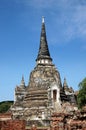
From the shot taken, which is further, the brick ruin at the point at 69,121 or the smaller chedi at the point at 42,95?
the smaller chedi at the point at 42,95

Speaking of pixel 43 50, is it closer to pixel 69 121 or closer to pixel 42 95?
pixel 42 95

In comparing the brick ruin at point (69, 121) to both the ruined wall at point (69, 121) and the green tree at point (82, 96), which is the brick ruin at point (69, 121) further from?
the green tree at point (82, 96)

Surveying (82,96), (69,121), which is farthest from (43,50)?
(69,121)

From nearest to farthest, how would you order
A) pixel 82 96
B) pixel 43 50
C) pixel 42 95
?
pixel 82 96 → pixel 42 95 → pixel 43 50

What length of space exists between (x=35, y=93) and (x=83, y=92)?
9345 mm

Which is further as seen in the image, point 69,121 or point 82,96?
point 82,96

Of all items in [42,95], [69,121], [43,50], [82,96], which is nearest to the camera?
[69,121]

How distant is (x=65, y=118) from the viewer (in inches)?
383

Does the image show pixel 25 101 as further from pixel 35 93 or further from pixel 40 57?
pixel 40 57

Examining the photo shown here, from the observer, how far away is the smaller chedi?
123 feet

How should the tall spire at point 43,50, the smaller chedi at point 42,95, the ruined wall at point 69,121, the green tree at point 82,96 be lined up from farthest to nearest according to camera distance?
the tall spire at point 43,50 → the smaller chedi at point 42,95 → the green tree at point 82,96 → the ruined wall at point 69,121

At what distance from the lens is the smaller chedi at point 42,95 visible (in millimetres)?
37531

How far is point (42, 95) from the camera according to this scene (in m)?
39.3

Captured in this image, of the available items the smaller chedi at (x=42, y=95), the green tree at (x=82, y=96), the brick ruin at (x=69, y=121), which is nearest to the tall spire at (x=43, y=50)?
the smaller chedi at (x=42, y=95)
